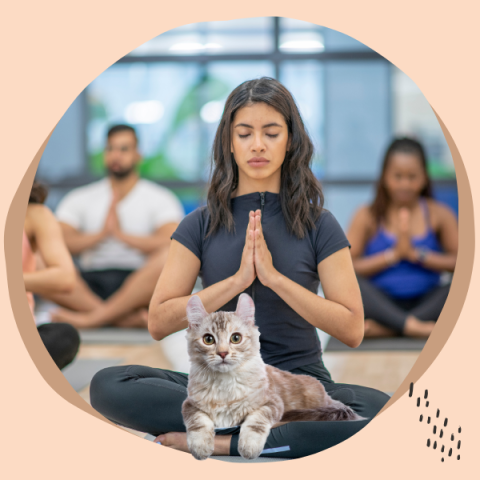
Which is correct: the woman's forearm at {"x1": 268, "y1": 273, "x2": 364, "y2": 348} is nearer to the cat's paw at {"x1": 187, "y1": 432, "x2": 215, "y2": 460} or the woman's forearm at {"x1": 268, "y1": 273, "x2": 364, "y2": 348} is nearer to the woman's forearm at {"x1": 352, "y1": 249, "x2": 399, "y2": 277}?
the cat's paw at {"x1": 187, "y1": 432, "x2": 215, "y2": 460}

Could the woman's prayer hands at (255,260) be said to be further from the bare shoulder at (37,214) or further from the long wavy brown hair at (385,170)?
the long wavy brown hair at (385,170)

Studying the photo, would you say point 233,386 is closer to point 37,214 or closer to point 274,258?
point 274,258

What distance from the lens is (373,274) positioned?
227 centimetres

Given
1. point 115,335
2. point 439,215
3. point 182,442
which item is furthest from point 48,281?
point 439,215

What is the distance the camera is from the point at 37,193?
1.33 m

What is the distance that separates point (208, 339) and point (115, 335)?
140 cm

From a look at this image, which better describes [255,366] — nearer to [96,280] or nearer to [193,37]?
[96,280]

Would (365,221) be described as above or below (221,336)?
above

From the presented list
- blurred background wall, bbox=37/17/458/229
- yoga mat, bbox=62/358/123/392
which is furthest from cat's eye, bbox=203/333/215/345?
blurred background wall, bbox=37/17/458/229

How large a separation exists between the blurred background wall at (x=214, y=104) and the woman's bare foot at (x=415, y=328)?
1.81 m

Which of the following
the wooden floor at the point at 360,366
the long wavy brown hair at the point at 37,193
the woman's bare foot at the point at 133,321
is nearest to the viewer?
the wooden floor at the point at 360,366

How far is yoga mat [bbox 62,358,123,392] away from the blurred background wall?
212cm

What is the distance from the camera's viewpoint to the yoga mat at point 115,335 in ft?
7.04

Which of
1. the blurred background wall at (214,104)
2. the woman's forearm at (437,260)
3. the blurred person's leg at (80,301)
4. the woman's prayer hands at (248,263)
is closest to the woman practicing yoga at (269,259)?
the woman's prayer hands at (248,263)
